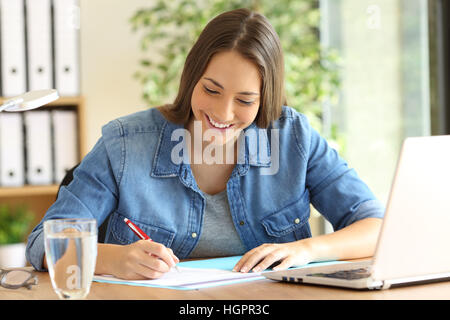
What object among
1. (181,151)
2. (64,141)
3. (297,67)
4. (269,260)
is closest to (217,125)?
(181,151)

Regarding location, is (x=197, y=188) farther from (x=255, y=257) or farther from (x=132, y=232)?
(x=255, y=257)

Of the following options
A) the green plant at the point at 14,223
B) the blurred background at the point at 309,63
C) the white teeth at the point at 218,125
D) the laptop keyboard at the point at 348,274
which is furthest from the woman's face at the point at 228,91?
the green plant at the point at 14,223

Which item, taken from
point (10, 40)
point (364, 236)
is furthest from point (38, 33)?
point (364, 236)

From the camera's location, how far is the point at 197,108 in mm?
1449

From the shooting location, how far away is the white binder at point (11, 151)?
8.50 ft

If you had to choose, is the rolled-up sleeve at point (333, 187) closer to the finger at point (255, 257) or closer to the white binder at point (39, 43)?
the finger at point (255, 257)

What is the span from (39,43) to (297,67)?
1.14 metres

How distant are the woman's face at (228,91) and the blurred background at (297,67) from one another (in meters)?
1.31

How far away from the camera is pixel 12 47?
257cm

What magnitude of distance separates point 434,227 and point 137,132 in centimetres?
75

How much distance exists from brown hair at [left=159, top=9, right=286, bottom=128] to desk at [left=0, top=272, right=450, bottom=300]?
0.54 metres

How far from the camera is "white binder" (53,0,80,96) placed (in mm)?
2604
